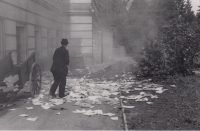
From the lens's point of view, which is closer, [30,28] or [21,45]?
[21,45]

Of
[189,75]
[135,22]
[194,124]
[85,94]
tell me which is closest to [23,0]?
[85,94]

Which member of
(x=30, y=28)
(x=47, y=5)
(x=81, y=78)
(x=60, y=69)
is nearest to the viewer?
(x=60, y=69)

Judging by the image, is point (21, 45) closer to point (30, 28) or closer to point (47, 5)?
point (30, 28)

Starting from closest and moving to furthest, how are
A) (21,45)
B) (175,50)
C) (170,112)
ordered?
(170,112)
(175,50)
(21,45)

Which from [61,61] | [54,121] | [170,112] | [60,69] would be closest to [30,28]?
[61,61]

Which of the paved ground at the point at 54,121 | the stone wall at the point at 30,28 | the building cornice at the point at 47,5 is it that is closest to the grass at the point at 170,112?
the paved ground at the point at 54,121

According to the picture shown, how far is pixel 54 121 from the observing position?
6145 mm

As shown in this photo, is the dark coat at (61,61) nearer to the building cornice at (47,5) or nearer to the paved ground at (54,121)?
the paved ground at (54,121)

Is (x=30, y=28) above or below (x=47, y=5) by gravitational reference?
below

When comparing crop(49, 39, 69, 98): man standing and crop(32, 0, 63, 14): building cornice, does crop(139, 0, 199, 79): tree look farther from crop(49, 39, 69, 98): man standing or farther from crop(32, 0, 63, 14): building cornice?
crop(32, 0, 63, 14): building cornice

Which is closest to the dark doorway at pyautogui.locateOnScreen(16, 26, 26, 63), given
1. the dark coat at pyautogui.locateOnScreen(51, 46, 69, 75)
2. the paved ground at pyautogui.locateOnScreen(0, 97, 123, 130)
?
the dark coat at pyautogui.locateOnScreen(51, 46, 69, 75)

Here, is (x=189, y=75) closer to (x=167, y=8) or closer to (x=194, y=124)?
(x=194, y=124)

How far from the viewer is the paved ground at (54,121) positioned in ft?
18.8

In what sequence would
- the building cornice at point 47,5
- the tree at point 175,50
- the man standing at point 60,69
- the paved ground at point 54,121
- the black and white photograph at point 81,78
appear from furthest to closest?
the building cornice at point 47,5, the tree at point 175,50, the man standing at point 60,69, the black and white photograph at point 81,78, the paved ground at point 54,121
